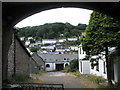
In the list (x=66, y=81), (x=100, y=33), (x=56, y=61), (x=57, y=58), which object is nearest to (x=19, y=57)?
(x=66, y=81)

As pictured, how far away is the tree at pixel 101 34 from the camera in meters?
8.69

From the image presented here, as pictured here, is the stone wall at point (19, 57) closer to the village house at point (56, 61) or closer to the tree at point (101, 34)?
the tree at point (101, 34)

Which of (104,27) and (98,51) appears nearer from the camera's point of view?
(104,27)

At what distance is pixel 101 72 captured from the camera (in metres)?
14.3

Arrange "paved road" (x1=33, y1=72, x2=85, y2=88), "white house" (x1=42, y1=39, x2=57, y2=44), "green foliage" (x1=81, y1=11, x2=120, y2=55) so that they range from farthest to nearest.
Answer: "white house" (x1=42, y1=39, x2=57, y2=44), "paved road" (x1=33, y1=72, x2=85, y2=88), "green foliage" (x1=81, y1=11, x2=120, y2=55)

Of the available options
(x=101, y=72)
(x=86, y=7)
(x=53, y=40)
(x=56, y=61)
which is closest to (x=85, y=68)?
(x=101, y=72)

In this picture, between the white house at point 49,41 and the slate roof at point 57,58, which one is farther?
the white house at point 49,41

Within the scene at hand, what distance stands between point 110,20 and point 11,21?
527cm

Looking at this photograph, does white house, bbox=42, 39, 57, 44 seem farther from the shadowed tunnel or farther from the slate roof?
the shadowed tunnel

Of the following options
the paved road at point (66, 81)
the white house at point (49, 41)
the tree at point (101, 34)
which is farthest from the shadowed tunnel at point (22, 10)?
the white house at point (49, 41)

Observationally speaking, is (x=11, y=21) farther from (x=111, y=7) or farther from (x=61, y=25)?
(x=61, y=25)

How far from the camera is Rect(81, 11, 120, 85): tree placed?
8688mm

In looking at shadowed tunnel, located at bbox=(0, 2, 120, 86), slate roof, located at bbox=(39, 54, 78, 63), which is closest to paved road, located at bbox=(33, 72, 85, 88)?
shadowed tunnel, located at bbox=(0, 2, 120, 86)

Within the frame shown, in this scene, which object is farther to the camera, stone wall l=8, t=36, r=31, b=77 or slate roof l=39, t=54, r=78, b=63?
slate roof l=39, t=54, r=78, b=63
